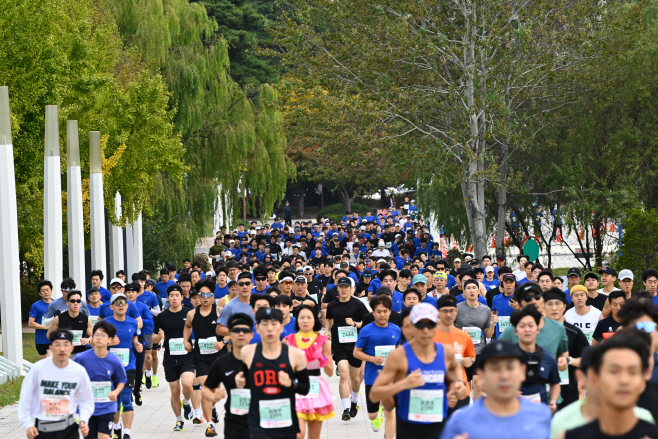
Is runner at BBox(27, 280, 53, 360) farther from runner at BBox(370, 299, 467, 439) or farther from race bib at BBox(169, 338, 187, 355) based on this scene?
runner at BBox(370, 299, 467, 439)

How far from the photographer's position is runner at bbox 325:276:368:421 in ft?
42.8

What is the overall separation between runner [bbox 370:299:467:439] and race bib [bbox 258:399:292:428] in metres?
0.77

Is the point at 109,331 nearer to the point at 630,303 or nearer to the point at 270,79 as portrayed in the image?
the point at 630,303

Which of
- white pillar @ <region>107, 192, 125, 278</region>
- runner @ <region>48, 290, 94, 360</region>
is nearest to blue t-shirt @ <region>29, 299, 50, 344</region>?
runner @ <region>48, 290, 94, 360</region>

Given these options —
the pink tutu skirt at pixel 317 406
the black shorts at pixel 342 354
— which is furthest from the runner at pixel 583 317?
the black shorts at pixel 342 354

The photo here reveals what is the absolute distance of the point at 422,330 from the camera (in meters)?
7.23

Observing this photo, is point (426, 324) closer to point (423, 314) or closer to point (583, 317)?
point (423, 314)

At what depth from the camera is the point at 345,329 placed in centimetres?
1312

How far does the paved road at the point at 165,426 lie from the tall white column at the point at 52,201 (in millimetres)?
5271

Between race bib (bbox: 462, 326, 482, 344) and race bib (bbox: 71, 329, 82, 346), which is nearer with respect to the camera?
race bib (bbox: 462, 326, 482, 344)

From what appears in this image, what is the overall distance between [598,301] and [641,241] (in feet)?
35.4

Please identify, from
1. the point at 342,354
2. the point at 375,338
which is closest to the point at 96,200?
the point at 342,354

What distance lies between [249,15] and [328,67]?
3038 cm

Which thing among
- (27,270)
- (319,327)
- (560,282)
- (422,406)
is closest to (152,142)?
(27,270)
